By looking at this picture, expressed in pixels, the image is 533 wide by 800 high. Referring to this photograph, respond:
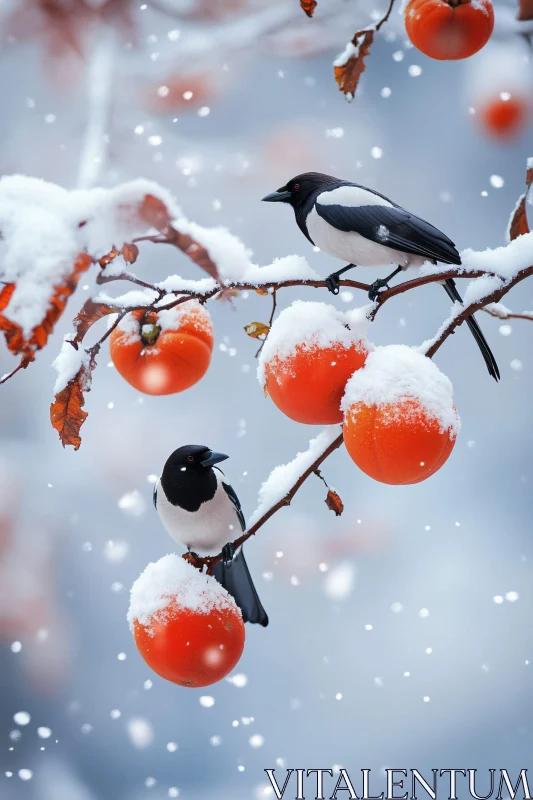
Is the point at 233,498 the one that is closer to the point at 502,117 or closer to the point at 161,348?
the point at 161,348

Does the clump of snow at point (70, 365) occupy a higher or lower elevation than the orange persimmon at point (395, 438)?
higher

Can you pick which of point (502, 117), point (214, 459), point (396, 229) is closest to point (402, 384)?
point (396, 229)

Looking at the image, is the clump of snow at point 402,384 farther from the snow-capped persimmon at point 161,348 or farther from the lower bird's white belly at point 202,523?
the lower bird's white belly at point 202,523

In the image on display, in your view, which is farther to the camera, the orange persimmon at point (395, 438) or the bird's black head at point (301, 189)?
the bird's black head at point (301, 189)

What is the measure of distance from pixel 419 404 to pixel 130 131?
65cm

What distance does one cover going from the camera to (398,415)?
31 centimetres

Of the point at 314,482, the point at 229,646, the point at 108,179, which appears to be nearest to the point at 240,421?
the point at 314,482

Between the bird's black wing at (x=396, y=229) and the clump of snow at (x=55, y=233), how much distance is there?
0.20 metres

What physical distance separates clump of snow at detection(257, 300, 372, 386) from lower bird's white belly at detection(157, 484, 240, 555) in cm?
23

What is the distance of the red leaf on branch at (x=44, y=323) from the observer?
0.66 feet

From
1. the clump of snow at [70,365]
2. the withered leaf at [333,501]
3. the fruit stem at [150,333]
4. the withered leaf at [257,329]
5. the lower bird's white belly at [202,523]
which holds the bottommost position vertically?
the withered leaf at [333,501]

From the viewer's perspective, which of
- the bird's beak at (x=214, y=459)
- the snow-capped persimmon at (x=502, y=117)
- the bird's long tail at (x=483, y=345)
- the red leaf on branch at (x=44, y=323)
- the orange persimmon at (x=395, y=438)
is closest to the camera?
the red leaf on branch at (x=44, y=323)

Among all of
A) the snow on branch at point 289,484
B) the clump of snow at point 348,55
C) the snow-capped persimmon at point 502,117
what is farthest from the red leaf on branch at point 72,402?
the snow-capped persimmon at point 502,117

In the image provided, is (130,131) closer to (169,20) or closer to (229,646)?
(169,20)
